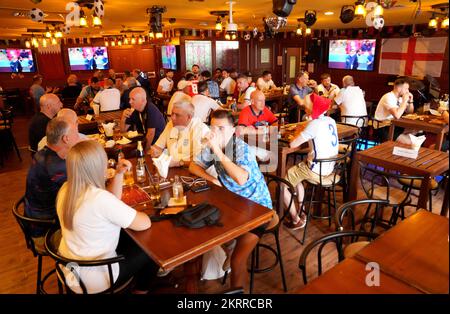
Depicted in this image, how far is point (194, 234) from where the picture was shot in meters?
1.79

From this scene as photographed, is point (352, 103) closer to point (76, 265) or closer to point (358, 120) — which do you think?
point (358, 120)

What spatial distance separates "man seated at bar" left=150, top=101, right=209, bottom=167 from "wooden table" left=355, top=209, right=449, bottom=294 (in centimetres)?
220

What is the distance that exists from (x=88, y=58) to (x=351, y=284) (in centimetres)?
1524

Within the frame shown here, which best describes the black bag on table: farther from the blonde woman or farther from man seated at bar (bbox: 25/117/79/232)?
man seated at bar (bbox: 25/117/79/232)

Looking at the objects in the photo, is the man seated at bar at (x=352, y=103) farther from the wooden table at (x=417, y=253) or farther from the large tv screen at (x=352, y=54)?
the large tv screen at (x=352, y=54)

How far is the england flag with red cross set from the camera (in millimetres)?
8930

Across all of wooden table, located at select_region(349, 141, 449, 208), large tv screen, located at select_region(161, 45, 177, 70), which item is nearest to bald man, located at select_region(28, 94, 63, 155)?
wooden table, located at select_region(349, 141, 449, 208)

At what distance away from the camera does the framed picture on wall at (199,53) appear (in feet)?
36.0

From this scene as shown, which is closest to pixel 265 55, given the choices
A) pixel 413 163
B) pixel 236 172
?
pixel 413 163

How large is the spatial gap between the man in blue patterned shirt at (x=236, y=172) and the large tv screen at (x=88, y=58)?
44.4 feet

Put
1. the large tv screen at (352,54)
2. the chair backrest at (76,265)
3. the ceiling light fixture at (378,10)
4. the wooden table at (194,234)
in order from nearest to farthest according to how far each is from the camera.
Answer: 1. the wooden table at (194,234)
2. the chair backrest at (76,265)
3. the ceiling light fixture at (378,10)
4. the large tv screen at (352,54)

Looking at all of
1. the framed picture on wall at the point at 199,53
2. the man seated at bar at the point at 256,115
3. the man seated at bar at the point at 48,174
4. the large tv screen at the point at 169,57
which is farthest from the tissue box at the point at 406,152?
the large tv screen at the point at 169,57
